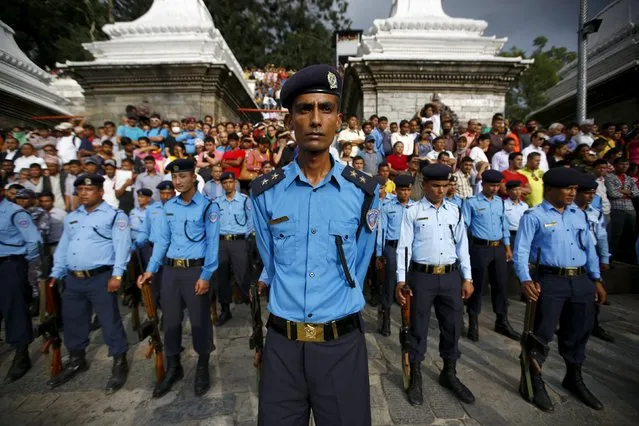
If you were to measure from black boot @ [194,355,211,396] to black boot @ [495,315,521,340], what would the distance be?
397 cm

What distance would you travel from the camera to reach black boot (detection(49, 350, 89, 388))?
390 centimetres

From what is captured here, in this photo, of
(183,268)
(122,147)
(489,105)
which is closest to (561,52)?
(489,105)

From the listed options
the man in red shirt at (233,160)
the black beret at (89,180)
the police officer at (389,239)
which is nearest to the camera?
the black beret at (89,180)

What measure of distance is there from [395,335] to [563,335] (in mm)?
2085

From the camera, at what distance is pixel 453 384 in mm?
3596

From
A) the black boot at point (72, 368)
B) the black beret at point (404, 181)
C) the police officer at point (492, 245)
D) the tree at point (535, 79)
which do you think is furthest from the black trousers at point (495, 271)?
the tree at point (535, 79)

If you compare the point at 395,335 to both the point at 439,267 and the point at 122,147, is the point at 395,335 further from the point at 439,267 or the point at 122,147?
the point at 122,147

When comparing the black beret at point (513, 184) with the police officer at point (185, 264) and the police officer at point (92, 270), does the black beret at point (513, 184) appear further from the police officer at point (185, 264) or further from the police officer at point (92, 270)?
the police officer at point (92, 270)

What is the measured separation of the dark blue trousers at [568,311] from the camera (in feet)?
11.4

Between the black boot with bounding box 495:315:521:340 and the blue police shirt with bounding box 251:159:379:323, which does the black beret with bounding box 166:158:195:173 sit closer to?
the blue police shirt with bounding box 251:159:379:323

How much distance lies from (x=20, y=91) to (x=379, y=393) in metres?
14.9

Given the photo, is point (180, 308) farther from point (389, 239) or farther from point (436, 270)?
point (389, 239)

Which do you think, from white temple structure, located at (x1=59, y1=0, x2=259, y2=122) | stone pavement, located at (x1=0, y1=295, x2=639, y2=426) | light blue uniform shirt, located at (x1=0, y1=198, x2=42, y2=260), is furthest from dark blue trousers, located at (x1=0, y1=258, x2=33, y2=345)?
white temple structure, located at (x1=59, y1=0, x2=259, y2=122)

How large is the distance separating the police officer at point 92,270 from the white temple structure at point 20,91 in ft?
35.3
